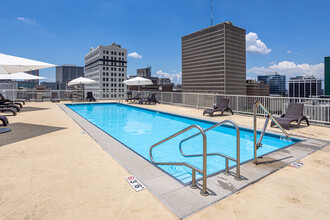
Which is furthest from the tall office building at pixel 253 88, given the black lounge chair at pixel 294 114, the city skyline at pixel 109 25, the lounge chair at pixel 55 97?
the black lounge chair at pixel 294 114

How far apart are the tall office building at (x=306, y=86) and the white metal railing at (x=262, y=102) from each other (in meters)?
154

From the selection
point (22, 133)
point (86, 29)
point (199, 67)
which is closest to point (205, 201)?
point (22, 133)

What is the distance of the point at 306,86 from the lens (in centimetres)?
13775

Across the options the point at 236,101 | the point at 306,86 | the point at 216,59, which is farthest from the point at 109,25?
the point at 306,86

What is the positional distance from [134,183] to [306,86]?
565ft

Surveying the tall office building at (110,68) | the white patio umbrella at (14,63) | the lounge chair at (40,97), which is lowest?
the lounge chair at (40,97)

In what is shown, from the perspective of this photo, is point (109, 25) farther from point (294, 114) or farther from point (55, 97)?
point (294, 114)

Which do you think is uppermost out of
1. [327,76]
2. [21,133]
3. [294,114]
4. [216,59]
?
[216,59]

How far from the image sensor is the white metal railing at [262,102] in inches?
287

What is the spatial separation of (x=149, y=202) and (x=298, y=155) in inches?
135

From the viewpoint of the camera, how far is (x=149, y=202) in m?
2.19

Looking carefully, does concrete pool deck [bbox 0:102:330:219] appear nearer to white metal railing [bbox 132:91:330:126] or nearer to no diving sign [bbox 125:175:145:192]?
no diving sign [bbox 125:175:145:192]

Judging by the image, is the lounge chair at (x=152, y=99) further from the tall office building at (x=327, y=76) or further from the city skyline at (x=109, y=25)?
the tall office building at (x=327, y=76)

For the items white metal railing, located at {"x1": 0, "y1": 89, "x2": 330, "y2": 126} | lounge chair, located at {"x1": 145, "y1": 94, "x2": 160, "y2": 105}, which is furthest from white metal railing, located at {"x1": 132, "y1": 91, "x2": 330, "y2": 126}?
lounge chair, located at {"x1": 145, "y1": 94, "x2": 160, "y2": 105}
